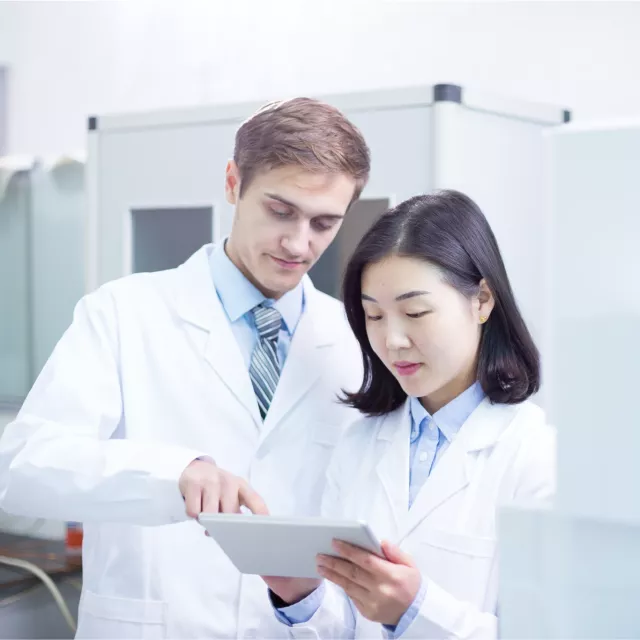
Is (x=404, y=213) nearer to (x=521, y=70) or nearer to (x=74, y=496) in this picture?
(x=74, y=496)

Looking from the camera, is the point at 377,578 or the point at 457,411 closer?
the point at 377,578

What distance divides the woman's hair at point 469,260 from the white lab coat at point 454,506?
45 mm

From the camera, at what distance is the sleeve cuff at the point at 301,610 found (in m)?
1.30

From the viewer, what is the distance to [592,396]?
699 mm

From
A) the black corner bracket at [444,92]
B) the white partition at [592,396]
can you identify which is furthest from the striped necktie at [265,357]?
the white partition at [592,396]

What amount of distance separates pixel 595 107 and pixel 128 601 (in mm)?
1636

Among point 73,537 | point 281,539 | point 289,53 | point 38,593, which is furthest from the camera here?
point 289,53

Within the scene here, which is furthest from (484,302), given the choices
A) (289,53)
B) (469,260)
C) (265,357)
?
(289,53)

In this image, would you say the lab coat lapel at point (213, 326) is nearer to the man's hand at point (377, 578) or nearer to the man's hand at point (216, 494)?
the man's hand at point (216, 494)

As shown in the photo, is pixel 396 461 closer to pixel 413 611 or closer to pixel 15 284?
pixel 413 611

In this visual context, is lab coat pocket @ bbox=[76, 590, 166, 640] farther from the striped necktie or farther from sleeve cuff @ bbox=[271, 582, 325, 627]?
the striped necktie

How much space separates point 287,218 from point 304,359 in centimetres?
25

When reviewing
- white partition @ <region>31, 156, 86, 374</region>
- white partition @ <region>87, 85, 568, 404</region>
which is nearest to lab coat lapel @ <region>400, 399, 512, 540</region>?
white partition @ <region>87, 85, 568, 404</region>

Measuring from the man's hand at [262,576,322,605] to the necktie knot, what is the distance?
1.38ft
